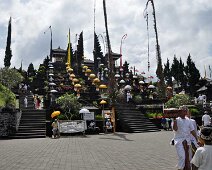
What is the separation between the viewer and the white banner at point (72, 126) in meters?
23.3

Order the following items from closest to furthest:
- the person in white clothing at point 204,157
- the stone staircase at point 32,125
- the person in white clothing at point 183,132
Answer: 1. the person in white clothing at point 204,157
2. the person in white clothing at point 183,132
3. the stone staircase at point 32,125

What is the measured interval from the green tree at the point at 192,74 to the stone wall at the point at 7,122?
46169mm

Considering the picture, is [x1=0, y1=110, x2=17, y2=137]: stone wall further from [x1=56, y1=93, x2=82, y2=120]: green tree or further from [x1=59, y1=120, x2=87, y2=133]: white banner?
[x1=56, y1=93, x2=82, y2=120]: green tree

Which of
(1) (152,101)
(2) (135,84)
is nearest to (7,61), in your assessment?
(2) (135,84)

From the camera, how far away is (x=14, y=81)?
4528cm

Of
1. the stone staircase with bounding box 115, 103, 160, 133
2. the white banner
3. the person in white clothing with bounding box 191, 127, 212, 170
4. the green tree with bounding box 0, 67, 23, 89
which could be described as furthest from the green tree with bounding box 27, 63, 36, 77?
the person in white clothing with bounding box 191, 127, 212, 170

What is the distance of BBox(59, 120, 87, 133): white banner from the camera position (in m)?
23.3

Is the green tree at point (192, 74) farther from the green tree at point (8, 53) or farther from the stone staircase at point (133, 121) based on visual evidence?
the green tree at point (8, 53)

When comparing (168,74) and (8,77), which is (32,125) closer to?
(8,77)

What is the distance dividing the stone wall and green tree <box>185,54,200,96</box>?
151ft

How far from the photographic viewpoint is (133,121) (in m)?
26.9

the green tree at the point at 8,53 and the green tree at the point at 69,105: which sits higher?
the green tree at the point at 8,53

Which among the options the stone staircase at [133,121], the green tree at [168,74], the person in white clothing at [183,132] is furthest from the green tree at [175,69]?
the person in white clothing at [183,132]

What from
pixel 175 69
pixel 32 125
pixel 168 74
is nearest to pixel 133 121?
pixel 32 125
